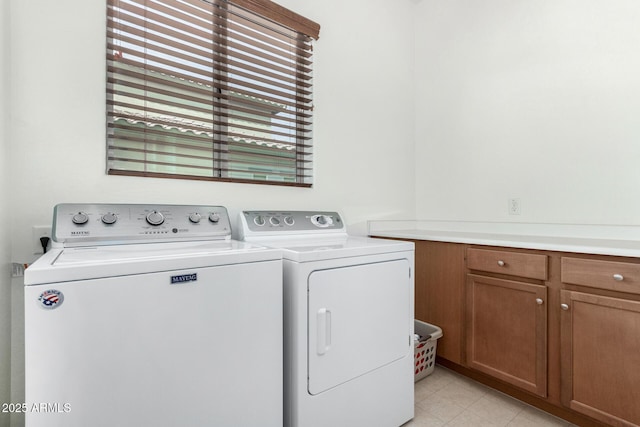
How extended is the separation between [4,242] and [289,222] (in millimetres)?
1129

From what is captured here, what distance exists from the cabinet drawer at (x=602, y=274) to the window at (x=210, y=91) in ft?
4.72

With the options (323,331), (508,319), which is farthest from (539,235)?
(323,331)

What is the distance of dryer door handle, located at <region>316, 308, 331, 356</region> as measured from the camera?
124 cm

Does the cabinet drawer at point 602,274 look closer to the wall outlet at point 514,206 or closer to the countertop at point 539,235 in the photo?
the countertop at point 539,235

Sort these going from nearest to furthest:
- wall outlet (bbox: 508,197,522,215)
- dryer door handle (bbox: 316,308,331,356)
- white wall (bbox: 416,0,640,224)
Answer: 1. dryer door handle (bbox: 316,308,331,356)
2. white wall (bbox: 416,0,640,224)
3. wall outlet (bbox: 508,197,522,215)

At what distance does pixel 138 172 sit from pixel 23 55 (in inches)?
22.7

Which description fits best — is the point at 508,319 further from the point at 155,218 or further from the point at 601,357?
the point at 155,218

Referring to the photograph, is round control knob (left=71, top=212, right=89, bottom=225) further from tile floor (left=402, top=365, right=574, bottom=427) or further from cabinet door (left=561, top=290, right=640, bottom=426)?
cabinet door (left=561, top=290, right=640, bottom=426)

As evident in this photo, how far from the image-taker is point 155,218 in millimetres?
A: 1345

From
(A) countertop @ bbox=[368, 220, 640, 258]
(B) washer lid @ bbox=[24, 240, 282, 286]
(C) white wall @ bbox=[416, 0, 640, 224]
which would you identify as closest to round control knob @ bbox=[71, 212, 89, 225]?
(B) washer lid @ bbox=[24, 240, 282, 286]

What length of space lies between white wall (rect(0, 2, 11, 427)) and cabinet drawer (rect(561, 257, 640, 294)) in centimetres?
231

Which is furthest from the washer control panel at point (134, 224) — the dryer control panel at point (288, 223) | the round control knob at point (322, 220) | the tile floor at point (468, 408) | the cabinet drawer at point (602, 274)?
the cabinet drawer at point (602, 274)

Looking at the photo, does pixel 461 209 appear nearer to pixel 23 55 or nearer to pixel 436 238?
pixel 436 238

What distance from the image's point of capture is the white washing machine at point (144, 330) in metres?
0.80
